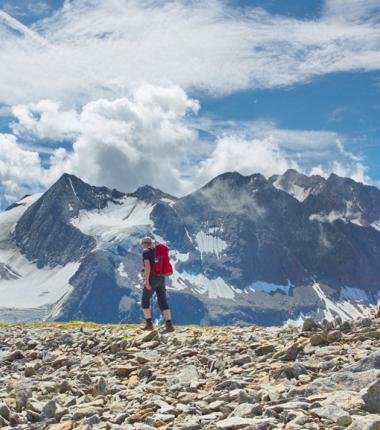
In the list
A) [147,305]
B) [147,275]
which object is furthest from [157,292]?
[147,275]

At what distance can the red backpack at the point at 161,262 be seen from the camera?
2706 centimetres

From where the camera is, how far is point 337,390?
40.3 ft

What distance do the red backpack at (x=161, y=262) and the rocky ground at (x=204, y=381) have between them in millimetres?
3900

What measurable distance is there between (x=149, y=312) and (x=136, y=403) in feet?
46.1

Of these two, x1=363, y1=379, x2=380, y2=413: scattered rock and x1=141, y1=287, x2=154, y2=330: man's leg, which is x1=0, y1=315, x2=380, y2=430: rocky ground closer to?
x1=363, y1=379, x2=380, y2=413: scattered rock

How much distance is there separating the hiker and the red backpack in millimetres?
137

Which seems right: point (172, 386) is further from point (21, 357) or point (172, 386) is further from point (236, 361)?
point (21, 357)

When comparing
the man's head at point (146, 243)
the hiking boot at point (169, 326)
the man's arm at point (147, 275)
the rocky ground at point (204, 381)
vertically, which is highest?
the man's head at point (146, 243)

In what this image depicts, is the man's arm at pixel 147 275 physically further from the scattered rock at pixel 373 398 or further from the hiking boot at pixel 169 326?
the scattered rock at pixel 373 398

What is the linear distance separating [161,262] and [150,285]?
3.59 ft

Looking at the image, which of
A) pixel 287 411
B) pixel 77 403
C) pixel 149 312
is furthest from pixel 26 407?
pixel 149 312

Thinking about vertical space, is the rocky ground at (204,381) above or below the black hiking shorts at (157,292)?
below

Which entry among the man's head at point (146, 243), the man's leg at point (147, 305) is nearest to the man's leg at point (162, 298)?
the man's leg at point (147, 305)

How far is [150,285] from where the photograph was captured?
27.0m
